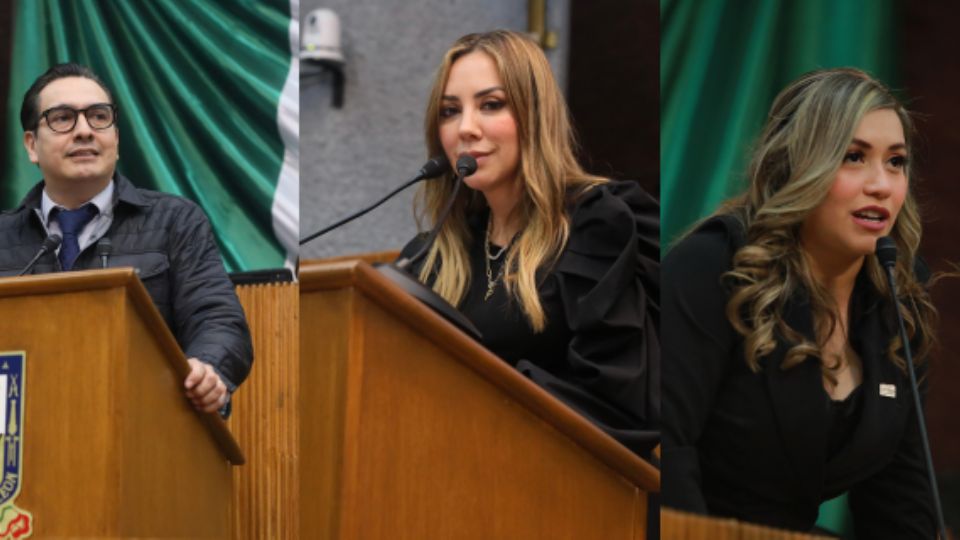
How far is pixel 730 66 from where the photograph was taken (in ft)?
6.57

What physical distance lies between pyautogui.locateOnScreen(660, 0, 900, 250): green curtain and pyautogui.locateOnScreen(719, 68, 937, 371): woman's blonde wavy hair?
3cm

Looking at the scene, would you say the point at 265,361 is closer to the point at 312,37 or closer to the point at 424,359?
the point at 312,37

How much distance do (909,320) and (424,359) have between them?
2.38ft

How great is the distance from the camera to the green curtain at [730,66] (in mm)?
1912

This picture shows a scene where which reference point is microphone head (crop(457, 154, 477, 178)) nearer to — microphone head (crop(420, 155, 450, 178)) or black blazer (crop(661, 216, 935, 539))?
microphone head (crop(420, 155, 450, 178))

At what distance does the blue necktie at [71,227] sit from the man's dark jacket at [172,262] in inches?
1.1

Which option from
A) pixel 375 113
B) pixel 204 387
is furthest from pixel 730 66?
pixel 204 387

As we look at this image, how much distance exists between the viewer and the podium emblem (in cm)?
199

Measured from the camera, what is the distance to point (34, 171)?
2.81 meters

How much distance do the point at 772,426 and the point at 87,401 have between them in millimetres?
1074

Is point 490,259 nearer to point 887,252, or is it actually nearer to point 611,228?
point 611,228

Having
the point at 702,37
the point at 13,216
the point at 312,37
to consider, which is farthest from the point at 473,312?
the point at 13,216

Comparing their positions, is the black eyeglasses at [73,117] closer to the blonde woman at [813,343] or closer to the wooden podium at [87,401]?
the wooden podium at [87,401]

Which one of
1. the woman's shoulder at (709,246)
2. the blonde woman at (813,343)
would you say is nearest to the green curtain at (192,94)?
the woman's shoulder at (709,246)
